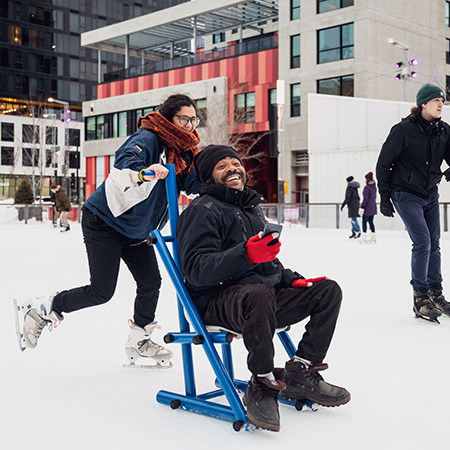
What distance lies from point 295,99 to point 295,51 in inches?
97.9

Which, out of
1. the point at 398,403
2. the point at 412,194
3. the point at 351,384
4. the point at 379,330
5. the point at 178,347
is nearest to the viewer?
the point at 398,403

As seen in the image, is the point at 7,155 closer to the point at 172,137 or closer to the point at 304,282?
the point at 172,137

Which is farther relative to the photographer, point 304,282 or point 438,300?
point 438,300

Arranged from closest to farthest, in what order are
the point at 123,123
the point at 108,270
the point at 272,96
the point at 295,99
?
the point at 108,270, the point at 295,99, the point at 272,96, the point at 123,123

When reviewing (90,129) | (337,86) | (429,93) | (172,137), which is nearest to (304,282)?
(172,137)

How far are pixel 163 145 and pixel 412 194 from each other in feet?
8.11

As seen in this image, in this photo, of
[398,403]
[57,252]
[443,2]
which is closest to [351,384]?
[398,403]

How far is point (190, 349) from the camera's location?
8.79ft

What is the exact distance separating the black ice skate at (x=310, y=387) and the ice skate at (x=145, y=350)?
3.15 ft

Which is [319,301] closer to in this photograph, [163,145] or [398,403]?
[398,403]

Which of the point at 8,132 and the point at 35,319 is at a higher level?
the point at 8,132

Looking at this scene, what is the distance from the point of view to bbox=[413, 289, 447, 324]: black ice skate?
184 inches

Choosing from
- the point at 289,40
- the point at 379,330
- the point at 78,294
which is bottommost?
the point at 379,330

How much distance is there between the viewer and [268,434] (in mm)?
2369
